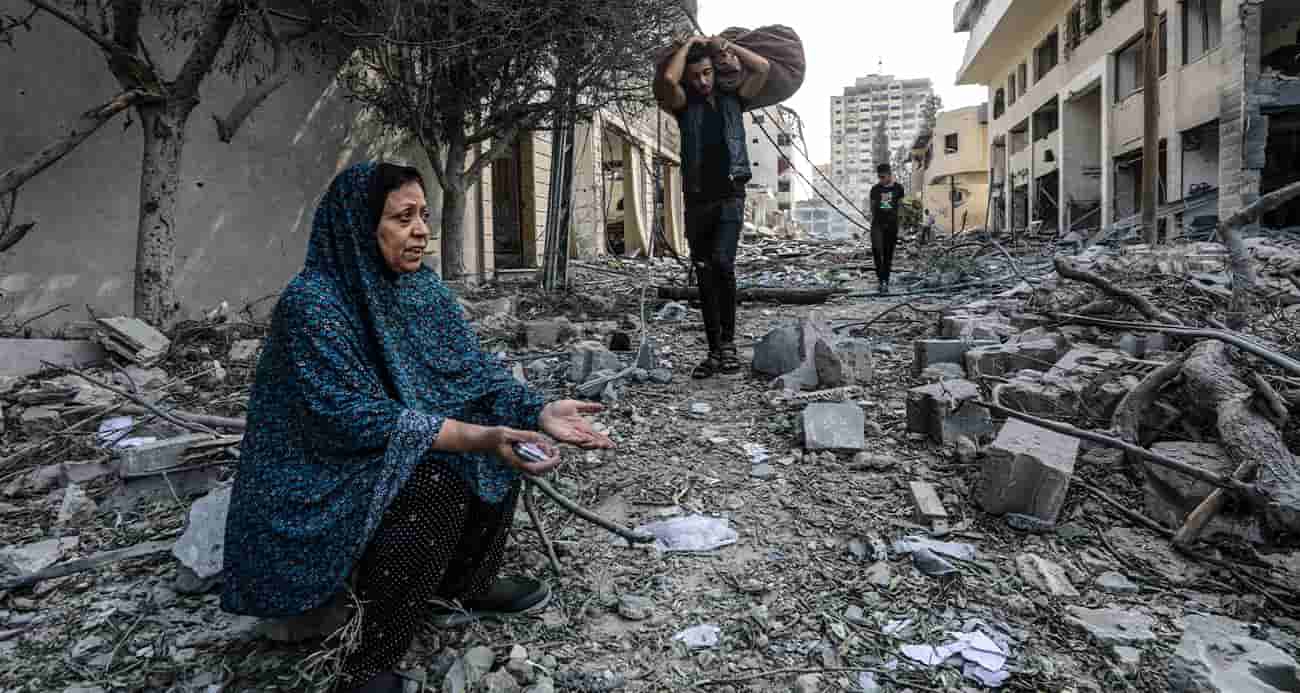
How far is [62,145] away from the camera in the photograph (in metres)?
4.89

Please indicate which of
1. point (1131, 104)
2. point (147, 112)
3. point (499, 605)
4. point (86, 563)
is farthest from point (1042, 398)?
point (1131, 104)

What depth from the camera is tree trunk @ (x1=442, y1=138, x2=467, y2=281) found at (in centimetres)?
897

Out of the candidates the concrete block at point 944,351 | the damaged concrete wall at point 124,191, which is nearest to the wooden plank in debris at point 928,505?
the concrete block at point 944,351

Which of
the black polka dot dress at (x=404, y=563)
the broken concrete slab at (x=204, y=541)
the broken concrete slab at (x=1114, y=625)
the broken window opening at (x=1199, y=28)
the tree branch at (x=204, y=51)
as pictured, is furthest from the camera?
the broken window opening at (x=1199, y=28)

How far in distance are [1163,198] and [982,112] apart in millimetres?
25788

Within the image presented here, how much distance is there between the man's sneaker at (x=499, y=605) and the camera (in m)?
1.99

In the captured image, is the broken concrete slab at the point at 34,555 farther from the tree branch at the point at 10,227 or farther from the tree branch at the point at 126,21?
the tree branch at the point at 126,21

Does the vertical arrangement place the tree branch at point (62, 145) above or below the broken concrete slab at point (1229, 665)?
above

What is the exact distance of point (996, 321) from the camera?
16.5 ft

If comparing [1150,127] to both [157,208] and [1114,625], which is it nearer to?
[1114,625]

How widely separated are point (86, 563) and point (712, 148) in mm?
3223

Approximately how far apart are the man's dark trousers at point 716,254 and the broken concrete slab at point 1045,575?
2.27 meters

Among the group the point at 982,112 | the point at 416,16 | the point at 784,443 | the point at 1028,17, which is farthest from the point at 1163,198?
the point at 982,112

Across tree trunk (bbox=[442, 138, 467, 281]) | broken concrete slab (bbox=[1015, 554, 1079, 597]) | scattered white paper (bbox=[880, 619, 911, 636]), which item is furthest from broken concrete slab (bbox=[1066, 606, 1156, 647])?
tree trunk (bbox=[442, 138, 467, 281])
